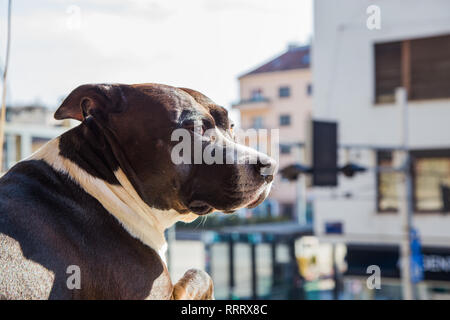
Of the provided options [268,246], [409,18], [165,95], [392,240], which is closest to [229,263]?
[268,246]

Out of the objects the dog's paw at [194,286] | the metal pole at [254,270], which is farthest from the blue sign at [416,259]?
the dog's paw at [194,286]

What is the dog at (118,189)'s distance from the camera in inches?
30.0

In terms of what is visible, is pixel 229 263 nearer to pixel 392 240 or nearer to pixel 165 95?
pixel 392 240

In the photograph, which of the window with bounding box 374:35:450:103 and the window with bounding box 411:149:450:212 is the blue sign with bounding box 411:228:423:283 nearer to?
the window with bounding box 411:149:450:212

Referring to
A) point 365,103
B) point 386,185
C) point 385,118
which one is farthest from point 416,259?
point 365,103

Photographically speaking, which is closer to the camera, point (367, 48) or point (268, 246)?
point (367, 48)

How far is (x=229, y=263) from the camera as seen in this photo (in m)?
11.3

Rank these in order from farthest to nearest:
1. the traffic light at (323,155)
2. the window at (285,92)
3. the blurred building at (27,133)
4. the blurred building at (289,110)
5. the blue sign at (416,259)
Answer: the window at (285,92), the blurred building at (289,110), the blue sign at (416,259), the traffic light at (323,155), the blurred building at (27,133)

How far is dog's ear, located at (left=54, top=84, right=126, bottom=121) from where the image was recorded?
83cm

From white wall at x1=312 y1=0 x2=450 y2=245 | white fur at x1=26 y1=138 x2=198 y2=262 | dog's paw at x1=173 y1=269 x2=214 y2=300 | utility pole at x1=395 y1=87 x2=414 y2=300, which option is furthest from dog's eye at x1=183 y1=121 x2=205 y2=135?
white wall at x1=312 y1=0 x2=450 y2=245

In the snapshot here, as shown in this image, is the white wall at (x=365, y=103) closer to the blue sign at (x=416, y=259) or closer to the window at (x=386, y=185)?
the window at (x=386, y=185)

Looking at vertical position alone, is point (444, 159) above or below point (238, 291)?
above

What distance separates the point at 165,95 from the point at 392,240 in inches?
348
